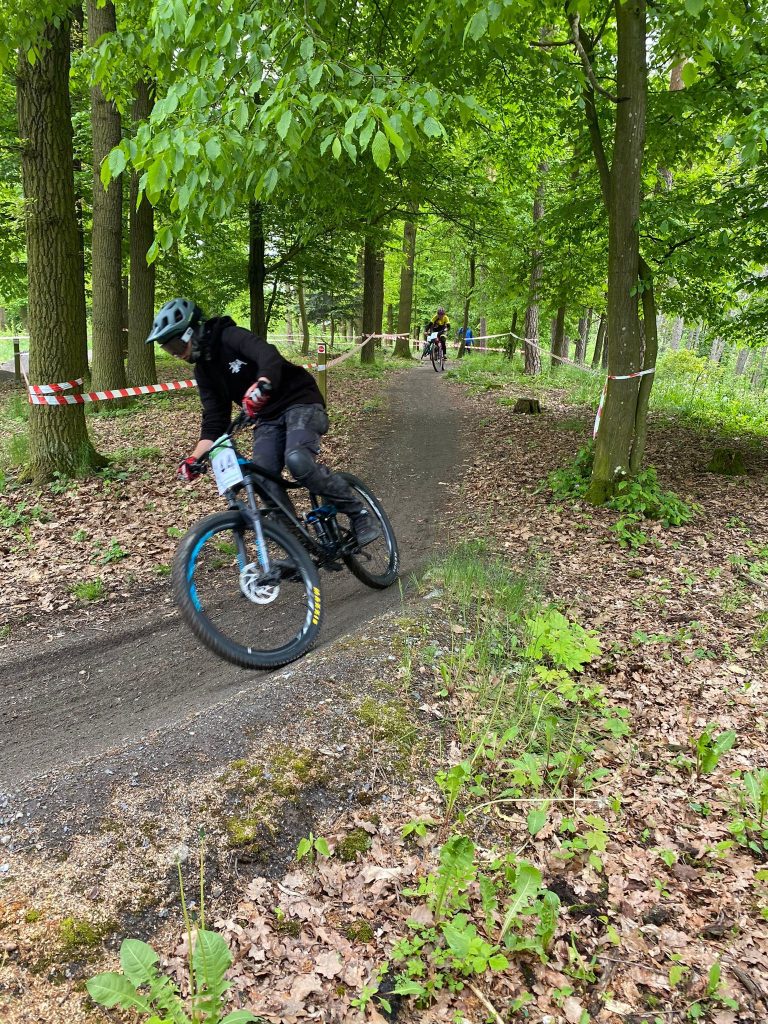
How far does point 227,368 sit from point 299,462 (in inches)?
33.5

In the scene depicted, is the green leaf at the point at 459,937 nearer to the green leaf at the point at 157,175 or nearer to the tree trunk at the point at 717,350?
the green leaf at the point at 157,175

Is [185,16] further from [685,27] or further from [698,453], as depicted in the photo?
[698,453]

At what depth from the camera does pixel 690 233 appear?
21.8 ft

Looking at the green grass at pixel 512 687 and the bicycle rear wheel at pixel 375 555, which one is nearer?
the green grass at pixel 512 687

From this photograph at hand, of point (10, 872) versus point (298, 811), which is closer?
point (10, 872)

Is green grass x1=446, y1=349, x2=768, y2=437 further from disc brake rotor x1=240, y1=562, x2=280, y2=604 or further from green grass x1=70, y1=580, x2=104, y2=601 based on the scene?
green grass x1=70, y1=580, x2=104, y2=601

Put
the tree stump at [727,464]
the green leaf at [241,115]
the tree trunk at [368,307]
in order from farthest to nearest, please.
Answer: the tree trunk at [368,307] < the tree stump at [727,464] < the green leaf at [241,115]

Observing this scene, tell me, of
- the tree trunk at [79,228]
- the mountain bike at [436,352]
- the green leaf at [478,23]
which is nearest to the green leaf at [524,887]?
the green leaf at [478,23]

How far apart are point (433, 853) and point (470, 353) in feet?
92.7

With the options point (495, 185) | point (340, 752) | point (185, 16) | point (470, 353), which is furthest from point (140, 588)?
point (470, 353)

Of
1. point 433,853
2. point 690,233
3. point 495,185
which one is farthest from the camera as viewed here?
point 495,185

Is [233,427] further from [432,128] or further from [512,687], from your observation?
[512,687]

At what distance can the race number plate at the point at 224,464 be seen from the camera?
399cm

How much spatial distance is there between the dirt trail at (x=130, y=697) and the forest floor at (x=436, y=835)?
0.11ft
